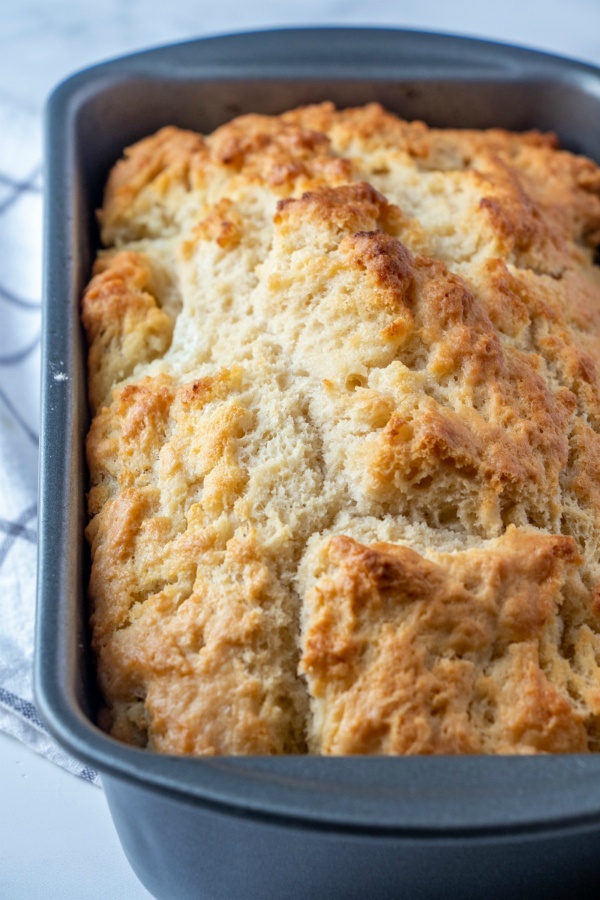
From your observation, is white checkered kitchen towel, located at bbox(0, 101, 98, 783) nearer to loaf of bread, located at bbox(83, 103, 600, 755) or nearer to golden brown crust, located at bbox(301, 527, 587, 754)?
loaf of bread, located at bbox(83, 103, 600, 755)

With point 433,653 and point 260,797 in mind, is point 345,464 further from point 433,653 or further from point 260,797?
point 260,797

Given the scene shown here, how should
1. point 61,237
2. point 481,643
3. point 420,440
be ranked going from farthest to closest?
point 61,237, point 420,440, point 481,643

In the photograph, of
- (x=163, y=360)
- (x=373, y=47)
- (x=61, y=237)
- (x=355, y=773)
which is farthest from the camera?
(x=373, y=47)

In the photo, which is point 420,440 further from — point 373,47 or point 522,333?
point 373,47

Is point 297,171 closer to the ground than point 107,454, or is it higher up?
higher up

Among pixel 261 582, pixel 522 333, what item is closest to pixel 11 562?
pixel 261 582

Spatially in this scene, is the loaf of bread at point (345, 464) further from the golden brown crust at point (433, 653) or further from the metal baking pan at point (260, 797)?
the metal baking pan at point (260, 797)

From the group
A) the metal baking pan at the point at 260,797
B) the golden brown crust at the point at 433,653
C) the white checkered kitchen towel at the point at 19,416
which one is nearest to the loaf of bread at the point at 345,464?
the golden brown crust at the point at 433,653
